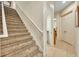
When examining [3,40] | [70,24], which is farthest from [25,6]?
[70,24]

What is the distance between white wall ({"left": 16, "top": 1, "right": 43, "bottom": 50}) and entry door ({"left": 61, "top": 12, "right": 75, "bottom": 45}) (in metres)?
0.34

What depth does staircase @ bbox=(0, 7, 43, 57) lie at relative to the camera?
5.08 ft

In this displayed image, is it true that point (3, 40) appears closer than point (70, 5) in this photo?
Yes

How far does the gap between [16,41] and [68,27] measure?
31.5 inches

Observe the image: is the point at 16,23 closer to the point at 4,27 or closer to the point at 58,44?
the point at 4,27

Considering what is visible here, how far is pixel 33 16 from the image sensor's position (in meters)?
1.69

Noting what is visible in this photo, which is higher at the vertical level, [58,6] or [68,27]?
[58,6]

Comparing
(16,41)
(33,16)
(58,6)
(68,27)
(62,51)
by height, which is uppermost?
(58,6)

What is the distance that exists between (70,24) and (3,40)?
995mm

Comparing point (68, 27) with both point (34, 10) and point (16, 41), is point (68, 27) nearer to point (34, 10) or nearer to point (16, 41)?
point (34, 10)

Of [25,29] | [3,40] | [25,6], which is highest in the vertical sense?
[25,6]

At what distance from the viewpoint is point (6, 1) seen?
1.63m

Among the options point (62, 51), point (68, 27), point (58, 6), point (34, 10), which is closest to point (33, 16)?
point (34, 10)

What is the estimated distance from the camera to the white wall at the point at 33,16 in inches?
65.7
